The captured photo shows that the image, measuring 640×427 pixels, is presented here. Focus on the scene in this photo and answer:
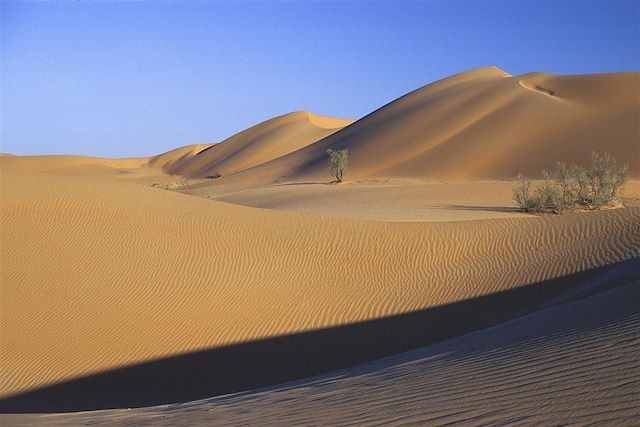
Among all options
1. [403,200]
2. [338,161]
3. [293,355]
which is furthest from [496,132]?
[293,355]

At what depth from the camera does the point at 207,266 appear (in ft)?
42.1

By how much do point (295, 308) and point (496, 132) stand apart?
1558 inches

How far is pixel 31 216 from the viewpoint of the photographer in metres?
13.6

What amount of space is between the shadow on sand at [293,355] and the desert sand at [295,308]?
0.03m

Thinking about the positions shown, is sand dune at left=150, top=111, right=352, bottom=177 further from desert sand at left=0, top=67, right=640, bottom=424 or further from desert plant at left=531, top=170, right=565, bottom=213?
desert sand at left=0, top=67, right=640, bottom=424

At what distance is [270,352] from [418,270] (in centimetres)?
411

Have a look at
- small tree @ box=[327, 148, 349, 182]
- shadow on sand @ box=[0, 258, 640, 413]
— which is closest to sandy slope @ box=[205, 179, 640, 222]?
small tree @ box=[327, 148, 349, 182]

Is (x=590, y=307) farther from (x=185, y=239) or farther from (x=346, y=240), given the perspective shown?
(x=185, y=239)

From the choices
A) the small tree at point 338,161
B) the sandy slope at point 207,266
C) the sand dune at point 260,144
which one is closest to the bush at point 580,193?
the sandy slope at point 207,266

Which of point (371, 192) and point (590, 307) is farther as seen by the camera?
point (371, 192)

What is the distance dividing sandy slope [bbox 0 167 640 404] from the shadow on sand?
307 millimetres

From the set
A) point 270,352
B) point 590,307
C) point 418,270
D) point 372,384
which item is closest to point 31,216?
point 270,352

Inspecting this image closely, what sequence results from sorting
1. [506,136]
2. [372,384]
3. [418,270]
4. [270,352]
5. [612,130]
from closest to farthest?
1. [372,384]
2. [270,352]
3. [418,270]
4. [612,130]
5. [506,136]

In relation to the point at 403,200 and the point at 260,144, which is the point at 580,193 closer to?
the point at 403,200
